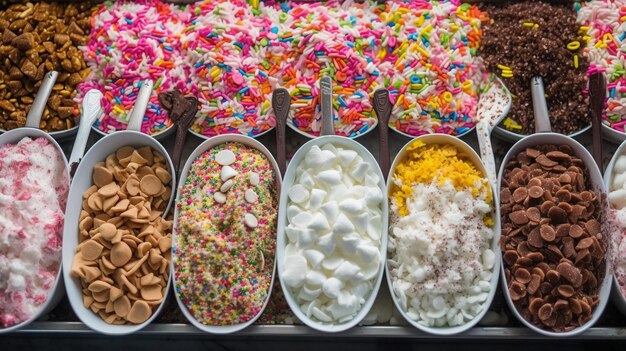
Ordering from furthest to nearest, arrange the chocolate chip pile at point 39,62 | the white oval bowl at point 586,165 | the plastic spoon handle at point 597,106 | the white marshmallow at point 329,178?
1. the chocolate chip pile at point 39,62
2. the plastic spoon handle at point 597,106
3. the white marshmallow at point 329,178
4. the white oval bowl at point 586,165

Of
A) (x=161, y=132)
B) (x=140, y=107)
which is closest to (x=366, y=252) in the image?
(x=161, y=132)

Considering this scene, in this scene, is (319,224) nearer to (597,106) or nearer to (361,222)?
(361,222)

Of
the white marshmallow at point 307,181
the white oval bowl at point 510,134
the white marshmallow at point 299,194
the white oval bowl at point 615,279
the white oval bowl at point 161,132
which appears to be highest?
the white oval bowl at point 161,132

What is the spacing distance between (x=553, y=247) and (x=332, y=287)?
822mm

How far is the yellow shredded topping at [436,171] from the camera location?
6.42ft

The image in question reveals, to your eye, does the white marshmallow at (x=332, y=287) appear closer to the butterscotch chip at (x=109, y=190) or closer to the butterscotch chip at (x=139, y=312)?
the butterscotch chip at (x=139, y=312)

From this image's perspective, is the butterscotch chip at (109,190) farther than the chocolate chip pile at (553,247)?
Yes

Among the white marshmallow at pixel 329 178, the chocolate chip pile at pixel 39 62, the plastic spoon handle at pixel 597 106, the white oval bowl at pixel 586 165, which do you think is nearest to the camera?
the white oval bowl at pixel 586 165

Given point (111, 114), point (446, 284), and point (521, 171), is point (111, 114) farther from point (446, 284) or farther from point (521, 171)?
point (521, 171)

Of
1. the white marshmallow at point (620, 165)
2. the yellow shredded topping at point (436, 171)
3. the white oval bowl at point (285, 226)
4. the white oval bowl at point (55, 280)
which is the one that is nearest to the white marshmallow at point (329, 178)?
the white oval bowl at point (285, 226)

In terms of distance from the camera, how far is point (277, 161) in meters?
2.15

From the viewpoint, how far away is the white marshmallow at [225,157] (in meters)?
2.04

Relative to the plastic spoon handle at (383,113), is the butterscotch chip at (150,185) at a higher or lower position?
lower

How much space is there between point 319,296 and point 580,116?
1.30 m
